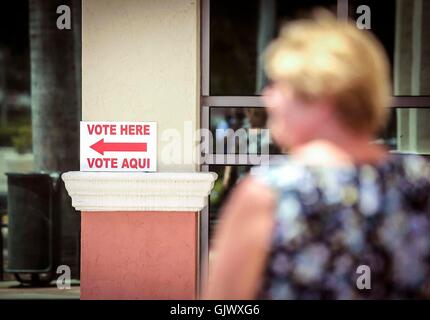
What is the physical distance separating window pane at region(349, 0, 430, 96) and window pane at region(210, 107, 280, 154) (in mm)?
986

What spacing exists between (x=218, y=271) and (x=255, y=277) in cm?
10

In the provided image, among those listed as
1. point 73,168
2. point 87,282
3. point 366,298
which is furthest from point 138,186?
point 366,298

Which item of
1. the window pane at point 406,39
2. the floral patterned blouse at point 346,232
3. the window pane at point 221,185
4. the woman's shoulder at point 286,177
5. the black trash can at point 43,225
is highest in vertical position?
the window pane at point 406,39

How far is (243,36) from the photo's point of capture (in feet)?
20.6

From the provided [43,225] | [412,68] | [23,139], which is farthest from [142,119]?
[412,68]

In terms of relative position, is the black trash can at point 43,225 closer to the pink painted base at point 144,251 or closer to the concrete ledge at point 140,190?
the pink painted base at point 144,251

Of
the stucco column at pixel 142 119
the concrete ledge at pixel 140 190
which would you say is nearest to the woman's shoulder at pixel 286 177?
the concrete ledge at pixel 140 190

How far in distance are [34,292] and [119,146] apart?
6.13 feet

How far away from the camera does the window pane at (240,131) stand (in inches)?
243

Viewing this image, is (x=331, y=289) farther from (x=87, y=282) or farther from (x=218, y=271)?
(x=87, y=282)

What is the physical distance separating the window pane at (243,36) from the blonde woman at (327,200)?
3955 mm

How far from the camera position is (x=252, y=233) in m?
2.02

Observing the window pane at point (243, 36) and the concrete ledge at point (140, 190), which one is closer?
the concrete ledge at point (140, 190)

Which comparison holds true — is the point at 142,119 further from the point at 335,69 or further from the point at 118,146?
the point at 335,69
